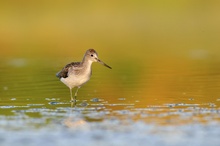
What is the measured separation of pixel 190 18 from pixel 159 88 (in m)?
30.2

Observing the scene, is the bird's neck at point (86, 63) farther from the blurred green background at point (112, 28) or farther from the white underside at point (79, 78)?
the blurred green background at point (112, 28)

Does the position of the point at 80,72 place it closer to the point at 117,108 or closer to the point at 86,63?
the point at 86,63

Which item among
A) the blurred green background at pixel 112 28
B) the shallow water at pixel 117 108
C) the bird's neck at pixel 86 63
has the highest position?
the blurred green background at pixel 112 28

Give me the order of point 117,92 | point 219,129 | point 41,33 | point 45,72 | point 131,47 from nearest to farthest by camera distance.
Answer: point 219,129 → point 117,92 → point 45,72 → point 131,47 → point 41,33

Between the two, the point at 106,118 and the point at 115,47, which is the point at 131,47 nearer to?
the point at 115,47

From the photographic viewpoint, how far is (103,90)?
719 inches

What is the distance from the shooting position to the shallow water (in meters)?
11.9

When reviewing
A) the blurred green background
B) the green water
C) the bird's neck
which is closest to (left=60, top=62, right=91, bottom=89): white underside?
the bird's neck

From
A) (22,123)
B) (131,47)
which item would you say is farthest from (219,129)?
(131,47)

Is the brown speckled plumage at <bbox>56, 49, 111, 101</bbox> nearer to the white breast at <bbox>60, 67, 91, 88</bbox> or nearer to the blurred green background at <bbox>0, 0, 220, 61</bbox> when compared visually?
the white breast at <bbox>60, 67, 91, 88</bbox>

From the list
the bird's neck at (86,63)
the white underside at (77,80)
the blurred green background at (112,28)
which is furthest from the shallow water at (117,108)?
the blurred green background at (112,28)

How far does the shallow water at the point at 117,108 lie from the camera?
39.2 ft

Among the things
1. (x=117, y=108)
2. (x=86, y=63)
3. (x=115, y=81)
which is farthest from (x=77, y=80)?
(x=115, y=81)

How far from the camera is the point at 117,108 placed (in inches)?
589
